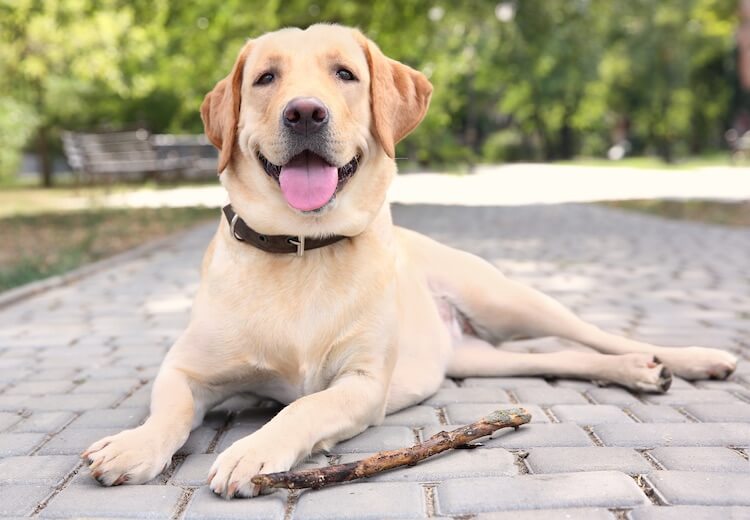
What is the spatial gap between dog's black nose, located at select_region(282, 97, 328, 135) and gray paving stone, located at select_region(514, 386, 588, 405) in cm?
157

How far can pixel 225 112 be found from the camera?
11.7 feet

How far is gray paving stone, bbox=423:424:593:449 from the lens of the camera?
10.1 feet

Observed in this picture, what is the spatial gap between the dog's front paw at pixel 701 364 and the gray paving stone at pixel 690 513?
180 cm

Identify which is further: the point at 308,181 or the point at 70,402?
the point at 70,402

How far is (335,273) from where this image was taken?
3369 mm

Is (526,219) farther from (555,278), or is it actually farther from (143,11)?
(143,11)

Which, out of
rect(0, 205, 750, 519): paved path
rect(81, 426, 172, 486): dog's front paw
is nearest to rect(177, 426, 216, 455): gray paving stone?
rect(0, 205, 750, 519): paved path

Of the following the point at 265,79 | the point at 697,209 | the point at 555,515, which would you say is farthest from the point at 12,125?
the point at 555,515

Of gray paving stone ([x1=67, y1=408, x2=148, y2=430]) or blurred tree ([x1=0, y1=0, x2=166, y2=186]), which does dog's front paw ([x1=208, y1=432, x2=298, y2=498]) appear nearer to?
gray paving stone ([x1=67, y1=408, x2=148, y2=430])

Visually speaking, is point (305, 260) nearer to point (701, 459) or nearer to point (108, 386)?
point (108, 386)

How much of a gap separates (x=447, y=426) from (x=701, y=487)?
107 cm

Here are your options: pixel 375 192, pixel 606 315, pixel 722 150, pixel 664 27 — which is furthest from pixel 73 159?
pixel 722 150

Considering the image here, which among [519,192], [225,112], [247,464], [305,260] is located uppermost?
[225,112]

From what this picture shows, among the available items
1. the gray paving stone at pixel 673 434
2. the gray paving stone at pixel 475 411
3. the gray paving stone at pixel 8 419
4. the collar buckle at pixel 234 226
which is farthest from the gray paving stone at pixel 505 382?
the gray paving stone at pixel 8 419
